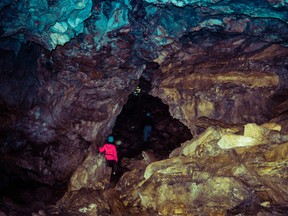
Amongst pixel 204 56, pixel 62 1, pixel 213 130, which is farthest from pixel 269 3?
pixel 62 1

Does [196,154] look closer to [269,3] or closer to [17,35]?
[269,3]

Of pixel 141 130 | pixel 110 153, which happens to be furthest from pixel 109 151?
pixel 141 130

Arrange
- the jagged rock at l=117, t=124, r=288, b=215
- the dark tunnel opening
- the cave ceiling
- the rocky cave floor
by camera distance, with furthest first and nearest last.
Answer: the dark tunnel opening, the rocky cave floor, the cave ceiling, the jagged rock at l=117, t=124, r=288, b=215

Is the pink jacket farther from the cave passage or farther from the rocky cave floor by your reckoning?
the cave passage

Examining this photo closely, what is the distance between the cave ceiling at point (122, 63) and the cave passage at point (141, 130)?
264 cm

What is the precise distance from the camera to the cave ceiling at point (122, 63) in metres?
6.54

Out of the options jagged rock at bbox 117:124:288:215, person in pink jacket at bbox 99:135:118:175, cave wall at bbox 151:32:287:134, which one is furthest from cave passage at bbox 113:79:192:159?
jagged rock at bbox 117:124:288:215

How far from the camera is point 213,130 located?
7.00 meters

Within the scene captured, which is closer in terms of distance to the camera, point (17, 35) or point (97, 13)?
point (97, 13)

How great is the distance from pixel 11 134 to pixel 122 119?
21.2ft

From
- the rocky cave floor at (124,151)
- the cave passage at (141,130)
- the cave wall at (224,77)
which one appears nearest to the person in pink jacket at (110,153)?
the rocky cave floor at (124,151)

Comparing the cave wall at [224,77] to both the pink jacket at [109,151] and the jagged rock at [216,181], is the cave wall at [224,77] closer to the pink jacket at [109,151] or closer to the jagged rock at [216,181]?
the jagged rock at [216,181]

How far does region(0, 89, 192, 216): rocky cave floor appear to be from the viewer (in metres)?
7.16

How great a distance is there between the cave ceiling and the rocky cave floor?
523mm
